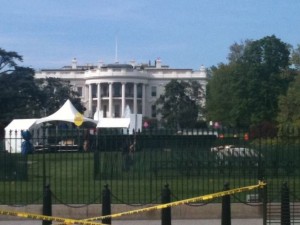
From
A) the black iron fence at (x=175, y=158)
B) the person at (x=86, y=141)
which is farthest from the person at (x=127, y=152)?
the person at (x=86, y=141)

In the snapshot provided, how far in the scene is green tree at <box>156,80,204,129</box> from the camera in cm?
11869

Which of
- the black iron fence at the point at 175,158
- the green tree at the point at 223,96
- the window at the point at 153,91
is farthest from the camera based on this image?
the window at the point at 153,91

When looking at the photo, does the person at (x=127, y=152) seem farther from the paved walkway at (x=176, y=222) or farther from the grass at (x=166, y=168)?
the paved walkway at (x=176, y=222)

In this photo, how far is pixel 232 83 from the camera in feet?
267

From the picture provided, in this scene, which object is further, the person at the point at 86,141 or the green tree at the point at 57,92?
the green tree at the point at 57,92

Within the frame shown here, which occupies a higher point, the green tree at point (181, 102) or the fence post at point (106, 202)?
the green tree at point (181, 102)

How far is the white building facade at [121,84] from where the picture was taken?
142m

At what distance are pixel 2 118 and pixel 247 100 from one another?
2459 cm

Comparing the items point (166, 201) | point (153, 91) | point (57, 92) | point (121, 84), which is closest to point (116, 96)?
point (121, 84)

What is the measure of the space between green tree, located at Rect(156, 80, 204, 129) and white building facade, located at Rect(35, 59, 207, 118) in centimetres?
1203

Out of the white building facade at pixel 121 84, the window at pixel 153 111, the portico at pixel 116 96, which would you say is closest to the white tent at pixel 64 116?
the white building facade at pixel 121 84

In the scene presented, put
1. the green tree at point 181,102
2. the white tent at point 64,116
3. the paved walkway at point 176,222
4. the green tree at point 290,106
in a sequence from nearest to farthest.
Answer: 1. the paved walkway at point 176,222
2. the white tent at point 64,116
3. the green tree at point 290,106
4. the green tree at point 181,102

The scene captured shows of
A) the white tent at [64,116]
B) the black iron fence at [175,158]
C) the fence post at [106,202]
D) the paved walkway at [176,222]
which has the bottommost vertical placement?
the paved walkway at [176,222]

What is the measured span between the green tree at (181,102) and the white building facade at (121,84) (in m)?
12.0
